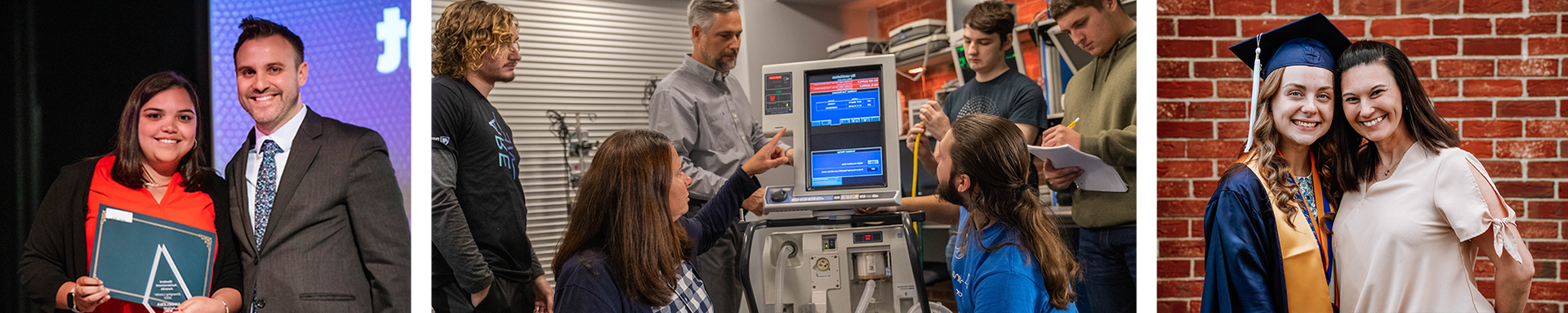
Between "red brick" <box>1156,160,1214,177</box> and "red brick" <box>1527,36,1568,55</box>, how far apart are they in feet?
3.28

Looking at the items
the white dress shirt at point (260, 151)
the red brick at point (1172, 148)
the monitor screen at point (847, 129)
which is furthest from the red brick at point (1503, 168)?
the white dress shirt at point (260, 151)

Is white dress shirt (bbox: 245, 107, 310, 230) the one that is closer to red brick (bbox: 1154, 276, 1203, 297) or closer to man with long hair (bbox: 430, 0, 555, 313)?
man with long hair (bbox: 430, 0, 555, 313)

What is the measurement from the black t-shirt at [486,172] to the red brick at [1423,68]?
9.46 ft

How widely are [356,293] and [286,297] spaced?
0.22m

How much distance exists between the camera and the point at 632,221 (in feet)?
7.29

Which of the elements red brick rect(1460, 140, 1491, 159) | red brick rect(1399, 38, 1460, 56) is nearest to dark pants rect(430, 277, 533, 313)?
red brick rect(1399, 38, 1460, 56)

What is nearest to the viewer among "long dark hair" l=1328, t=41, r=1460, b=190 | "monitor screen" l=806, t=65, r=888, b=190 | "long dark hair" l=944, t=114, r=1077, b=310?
"long dark hair" l=1328, t=41, r=1460, b=190

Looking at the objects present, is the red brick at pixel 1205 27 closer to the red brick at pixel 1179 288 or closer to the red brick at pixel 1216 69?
the red brick at pixel 1216 69

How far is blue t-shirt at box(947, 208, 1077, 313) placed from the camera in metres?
2.25

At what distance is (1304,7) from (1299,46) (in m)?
0.74

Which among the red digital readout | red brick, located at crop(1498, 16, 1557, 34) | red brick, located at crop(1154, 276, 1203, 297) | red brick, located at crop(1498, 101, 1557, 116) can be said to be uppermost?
red brick, located at crop(1498, 16, 1557, 34)

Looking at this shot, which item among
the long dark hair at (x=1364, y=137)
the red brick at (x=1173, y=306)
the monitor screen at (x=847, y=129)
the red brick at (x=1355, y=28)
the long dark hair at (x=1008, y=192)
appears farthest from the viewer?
the red brick at (x=1173, y=306)

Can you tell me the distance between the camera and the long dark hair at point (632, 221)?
7.26 feet

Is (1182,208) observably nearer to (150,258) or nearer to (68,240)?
(150,258)
